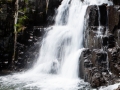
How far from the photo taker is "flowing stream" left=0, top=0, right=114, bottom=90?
1474 cm

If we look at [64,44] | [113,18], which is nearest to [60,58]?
[64,44]

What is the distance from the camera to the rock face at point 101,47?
14.3m

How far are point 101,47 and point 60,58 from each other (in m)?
3.67

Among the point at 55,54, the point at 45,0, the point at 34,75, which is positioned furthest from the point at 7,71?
the point at 45,0

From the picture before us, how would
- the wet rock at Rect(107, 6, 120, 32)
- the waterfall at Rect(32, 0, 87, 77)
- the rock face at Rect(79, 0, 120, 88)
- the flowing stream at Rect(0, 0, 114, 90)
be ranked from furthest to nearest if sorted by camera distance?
the waterfall at Rect(32, 0, 87, 77) → the wet rock at Rect(107, 6, 120, 32) → the flowing stream at Rect(0, 0, 114, 90) → the rock face at Rect(79, 0, 120, 88)

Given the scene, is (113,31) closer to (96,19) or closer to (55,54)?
(96,19)

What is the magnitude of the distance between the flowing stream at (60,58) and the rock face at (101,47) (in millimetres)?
822

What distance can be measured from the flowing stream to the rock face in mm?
822

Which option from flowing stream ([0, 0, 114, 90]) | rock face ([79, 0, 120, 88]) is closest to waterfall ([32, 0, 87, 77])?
flowing stream ([0, 0, 114, 90])

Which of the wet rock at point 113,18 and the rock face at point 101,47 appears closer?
the rock face at point 101,47

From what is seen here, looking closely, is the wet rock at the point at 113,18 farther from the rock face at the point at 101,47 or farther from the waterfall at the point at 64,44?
the waterfall at the point at 64,44

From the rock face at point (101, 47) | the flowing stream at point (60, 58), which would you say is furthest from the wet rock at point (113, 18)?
the flowing stream at point (60, 58)

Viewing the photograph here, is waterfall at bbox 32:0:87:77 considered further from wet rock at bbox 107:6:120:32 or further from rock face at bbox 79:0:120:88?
wet rock at bbox 107:6:120:32

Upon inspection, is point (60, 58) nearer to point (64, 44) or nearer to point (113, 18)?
point (64, 44)
